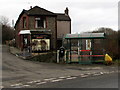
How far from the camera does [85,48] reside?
20.4m

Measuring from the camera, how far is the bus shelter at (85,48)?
64.4 feet

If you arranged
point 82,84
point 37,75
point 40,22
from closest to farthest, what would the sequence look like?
point 82,84, point 37,75, point 40,22

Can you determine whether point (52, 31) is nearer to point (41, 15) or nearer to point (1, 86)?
point (41, 15)

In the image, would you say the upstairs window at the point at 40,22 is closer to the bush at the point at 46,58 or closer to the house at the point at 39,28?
the house at the point at 39,28

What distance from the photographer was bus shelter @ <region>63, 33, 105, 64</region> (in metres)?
19.6

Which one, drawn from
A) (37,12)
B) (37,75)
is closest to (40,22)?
(37,12)

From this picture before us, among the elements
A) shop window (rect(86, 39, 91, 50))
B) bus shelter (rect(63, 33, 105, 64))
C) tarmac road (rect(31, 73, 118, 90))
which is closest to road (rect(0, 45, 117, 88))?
tarmac road (rect(31, 73, 118, 90))

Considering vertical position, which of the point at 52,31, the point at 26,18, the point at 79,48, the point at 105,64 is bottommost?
the point at 105,64

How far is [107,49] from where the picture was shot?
22.0 metres

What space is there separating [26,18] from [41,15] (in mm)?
2394

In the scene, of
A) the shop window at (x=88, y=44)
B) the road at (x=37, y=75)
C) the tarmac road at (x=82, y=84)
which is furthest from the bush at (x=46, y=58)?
the tarmac road at (x=82, y=84)

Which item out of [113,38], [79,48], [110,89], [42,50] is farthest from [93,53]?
[110,89]

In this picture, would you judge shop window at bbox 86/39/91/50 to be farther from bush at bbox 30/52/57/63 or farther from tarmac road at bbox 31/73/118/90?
tarmac road at bbox 31/73/118/90

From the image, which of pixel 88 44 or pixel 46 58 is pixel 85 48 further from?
pixel 46 58
